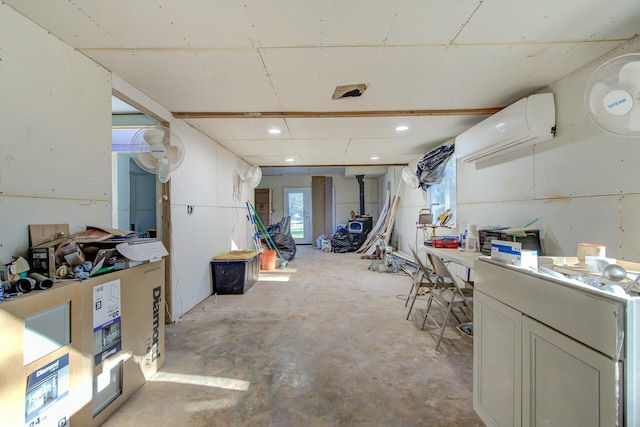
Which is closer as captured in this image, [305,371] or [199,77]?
[305,371]

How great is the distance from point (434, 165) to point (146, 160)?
3993 mm

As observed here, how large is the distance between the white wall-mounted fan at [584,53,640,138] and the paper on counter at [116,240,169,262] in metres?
2.82

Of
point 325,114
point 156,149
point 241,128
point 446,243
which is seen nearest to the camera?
point 156,149

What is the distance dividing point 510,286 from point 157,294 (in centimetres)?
230

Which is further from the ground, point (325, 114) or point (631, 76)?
point (325, 114)

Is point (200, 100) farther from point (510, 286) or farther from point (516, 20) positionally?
point (510, 286)

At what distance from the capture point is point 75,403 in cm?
135

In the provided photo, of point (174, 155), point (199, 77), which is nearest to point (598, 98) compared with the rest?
point (199, 77)

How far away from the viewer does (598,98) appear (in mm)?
1397

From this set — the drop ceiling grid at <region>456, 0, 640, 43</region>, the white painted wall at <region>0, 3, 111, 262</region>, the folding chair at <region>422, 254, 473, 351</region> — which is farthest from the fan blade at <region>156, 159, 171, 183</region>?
the folding chair at <region>422, 254, 473, 351</region>

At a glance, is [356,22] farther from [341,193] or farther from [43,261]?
[341,193]

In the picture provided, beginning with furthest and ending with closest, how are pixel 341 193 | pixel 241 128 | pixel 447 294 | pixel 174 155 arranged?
1. pixel 341 193
2. pixel 241 128
3. pixel 447 294
4. pixel 174 155

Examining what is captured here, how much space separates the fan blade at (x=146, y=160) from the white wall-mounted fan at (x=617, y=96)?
9.94 feet

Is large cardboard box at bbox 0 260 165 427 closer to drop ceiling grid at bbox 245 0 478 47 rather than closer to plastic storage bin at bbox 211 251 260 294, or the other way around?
drop ceiling grid at bbox 245 0 478 47
